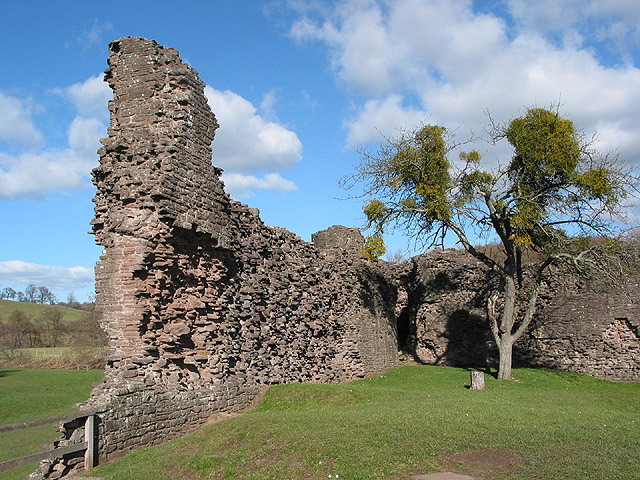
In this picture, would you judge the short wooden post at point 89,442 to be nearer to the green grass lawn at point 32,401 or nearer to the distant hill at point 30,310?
the green grass lawn at point 32,401

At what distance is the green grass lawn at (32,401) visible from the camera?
13352 mm

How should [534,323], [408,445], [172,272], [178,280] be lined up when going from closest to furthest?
[408,445] → [172,272] → [178,280] → [534,323]

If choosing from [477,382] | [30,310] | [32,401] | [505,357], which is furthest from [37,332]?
[477,382]

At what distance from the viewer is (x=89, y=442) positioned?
889 cm

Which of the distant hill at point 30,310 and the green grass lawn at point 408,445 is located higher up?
the distant hill at point 30,310

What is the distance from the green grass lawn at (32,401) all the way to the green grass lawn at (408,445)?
4.38 meters

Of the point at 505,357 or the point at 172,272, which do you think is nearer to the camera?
the point at 172,272

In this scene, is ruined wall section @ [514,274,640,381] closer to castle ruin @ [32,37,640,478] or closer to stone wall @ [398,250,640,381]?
stone wall @ [398,250,640,381]

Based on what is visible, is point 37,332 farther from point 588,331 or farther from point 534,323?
point 588,331

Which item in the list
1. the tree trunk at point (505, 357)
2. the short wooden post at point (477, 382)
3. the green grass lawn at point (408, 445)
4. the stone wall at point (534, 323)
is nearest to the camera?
the green grass lawn at point (408, 445)

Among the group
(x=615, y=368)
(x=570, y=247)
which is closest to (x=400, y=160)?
(x=570, y=247)

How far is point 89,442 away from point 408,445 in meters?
5.30

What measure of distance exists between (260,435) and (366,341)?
11.8 meters

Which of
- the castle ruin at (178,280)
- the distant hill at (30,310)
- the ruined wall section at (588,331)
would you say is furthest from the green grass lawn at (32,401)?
the distant hill at (30,310)
